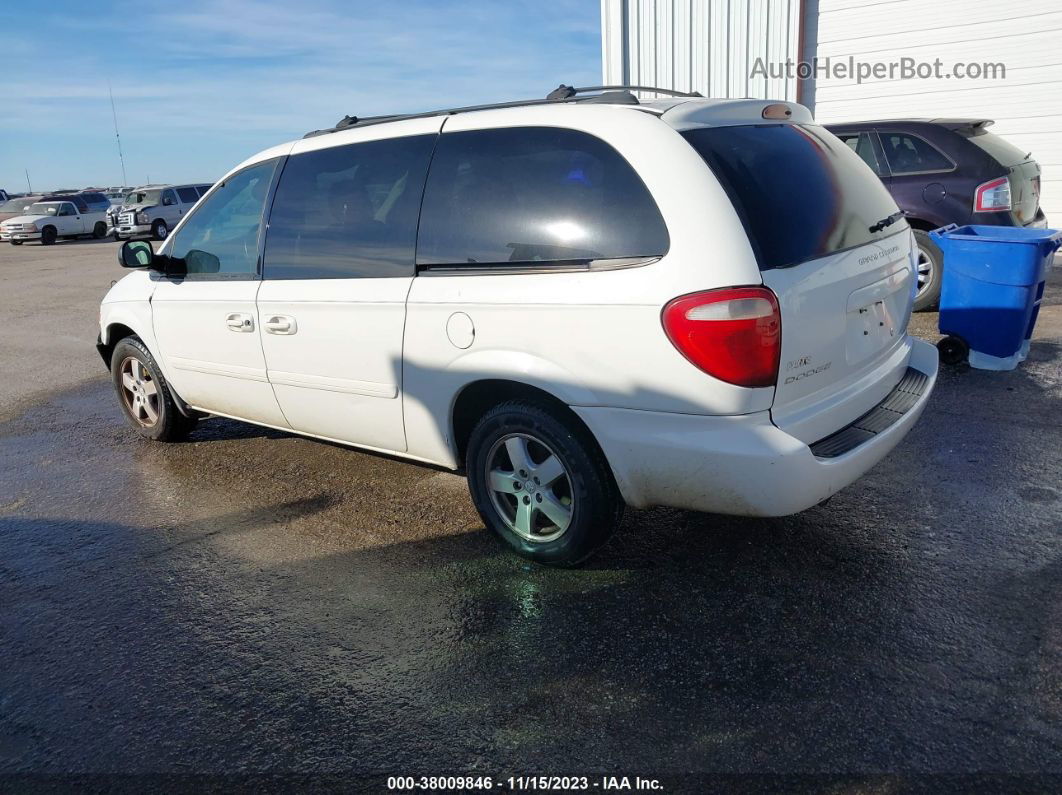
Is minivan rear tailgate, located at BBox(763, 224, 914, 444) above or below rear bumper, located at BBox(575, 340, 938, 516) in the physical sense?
above

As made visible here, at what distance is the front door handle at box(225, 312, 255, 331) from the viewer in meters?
4.48

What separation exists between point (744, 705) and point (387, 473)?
9.06 feet

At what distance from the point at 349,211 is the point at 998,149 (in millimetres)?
6490

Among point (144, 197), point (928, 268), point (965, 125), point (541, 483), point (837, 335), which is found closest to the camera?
point (837, 335)

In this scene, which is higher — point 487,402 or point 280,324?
point 280,324

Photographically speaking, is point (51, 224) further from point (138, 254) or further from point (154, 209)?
point (138, 254)

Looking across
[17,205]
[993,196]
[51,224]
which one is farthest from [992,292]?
[17,205]

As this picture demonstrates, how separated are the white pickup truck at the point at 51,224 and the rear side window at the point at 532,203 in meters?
30.4

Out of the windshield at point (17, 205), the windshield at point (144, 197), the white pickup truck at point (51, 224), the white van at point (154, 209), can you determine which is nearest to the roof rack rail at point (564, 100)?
the white van at point (154, 209)

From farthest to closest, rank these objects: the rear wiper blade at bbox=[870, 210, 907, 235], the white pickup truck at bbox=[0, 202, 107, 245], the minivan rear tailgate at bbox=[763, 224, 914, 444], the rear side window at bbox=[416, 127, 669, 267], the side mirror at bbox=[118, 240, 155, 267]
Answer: the white pickup truck at bbox=[0, 202, 107, 245], the side mirror at bbox=[118, 240, 155, 267], the rear wiper blade at bbox=[870, 210, 907, 235], the rear side window at bbox=[416, 127, 669, 267], the minivan rear tailgate at bbox=[763, 224, 914, 444]

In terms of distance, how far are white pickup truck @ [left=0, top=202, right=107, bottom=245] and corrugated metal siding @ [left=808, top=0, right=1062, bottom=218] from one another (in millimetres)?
26110

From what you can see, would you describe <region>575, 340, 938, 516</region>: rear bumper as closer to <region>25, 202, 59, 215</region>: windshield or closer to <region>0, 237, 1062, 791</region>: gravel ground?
<region>0, 237, 1062, 791</region>: gravel ground

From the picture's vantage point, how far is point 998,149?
309 inches

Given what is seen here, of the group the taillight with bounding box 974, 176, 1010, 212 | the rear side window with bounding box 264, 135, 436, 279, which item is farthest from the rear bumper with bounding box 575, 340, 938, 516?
the taillight with bounding box 974, 176, 1010, 212
